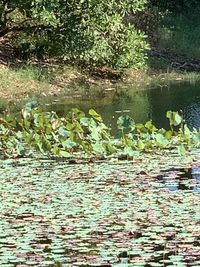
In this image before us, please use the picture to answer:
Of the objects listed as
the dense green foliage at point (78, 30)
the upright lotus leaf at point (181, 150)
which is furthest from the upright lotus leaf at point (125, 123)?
the dense green foliage at point (78, 30)

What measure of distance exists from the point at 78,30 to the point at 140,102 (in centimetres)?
284

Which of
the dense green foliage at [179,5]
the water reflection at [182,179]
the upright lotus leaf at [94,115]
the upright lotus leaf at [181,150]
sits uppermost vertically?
the dense green foliage at [179,5]

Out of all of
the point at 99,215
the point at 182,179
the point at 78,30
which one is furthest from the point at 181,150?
the point at 78,30

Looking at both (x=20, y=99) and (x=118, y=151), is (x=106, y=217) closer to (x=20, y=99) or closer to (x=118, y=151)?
(x=118, y=151)

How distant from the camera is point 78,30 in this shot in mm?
19156

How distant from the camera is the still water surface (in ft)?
48.1

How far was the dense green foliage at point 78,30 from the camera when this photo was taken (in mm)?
18734

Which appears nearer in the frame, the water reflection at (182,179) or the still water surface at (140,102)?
the water reflection at (182,179)

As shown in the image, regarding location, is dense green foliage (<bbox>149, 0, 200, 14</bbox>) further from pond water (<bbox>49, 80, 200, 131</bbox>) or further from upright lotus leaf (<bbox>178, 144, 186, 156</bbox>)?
upright lotus leaf (<bbox>178, 144, 186, 156</bbox>)

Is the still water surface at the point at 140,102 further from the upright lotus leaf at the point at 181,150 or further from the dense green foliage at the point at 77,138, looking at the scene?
the upright lotus leaf at the point at 181,150

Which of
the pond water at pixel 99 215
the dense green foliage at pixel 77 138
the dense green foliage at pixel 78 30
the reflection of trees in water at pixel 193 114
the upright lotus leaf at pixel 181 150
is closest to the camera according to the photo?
the pond water at pixel 99 215

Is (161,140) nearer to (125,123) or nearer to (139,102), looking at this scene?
(125,123)

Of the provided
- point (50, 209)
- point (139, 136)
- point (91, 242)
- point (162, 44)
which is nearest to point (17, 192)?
point (50, 209)

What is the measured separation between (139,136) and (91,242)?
4312 millimetres
